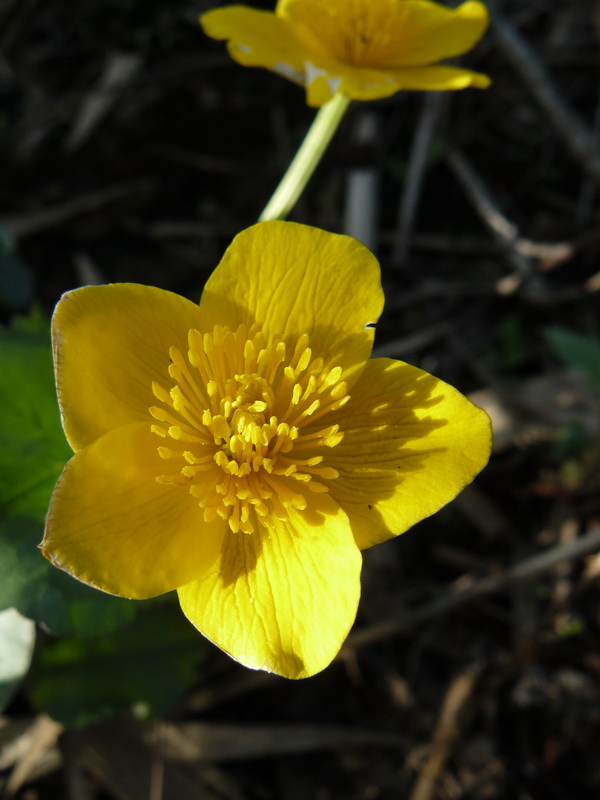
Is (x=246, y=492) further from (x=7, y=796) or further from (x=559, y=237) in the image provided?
(x=559, y=237)

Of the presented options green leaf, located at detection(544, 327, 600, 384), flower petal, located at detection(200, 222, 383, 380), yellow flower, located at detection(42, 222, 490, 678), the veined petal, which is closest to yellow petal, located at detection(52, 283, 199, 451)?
yellow flower, located at detection(42, 222, 490, 678)

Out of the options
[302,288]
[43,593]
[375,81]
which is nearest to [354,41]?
[375,81]

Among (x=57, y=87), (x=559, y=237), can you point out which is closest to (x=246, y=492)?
(x=559, y=237)

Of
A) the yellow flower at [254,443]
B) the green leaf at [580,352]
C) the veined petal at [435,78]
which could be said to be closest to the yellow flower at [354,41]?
the veined petal at [435,78]

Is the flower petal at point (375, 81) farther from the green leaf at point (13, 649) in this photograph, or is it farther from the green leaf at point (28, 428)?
the green leaf at point (13, 649)

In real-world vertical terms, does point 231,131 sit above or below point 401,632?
above

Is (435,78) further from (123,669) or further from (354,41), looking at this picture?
(123,669)

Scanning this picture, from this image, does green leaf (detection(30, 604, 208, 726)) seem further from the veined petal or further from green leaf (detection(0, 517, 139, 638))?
the veined petal

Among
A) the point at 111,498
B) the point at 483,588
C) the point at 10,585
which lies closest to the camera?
the point at 111,498
